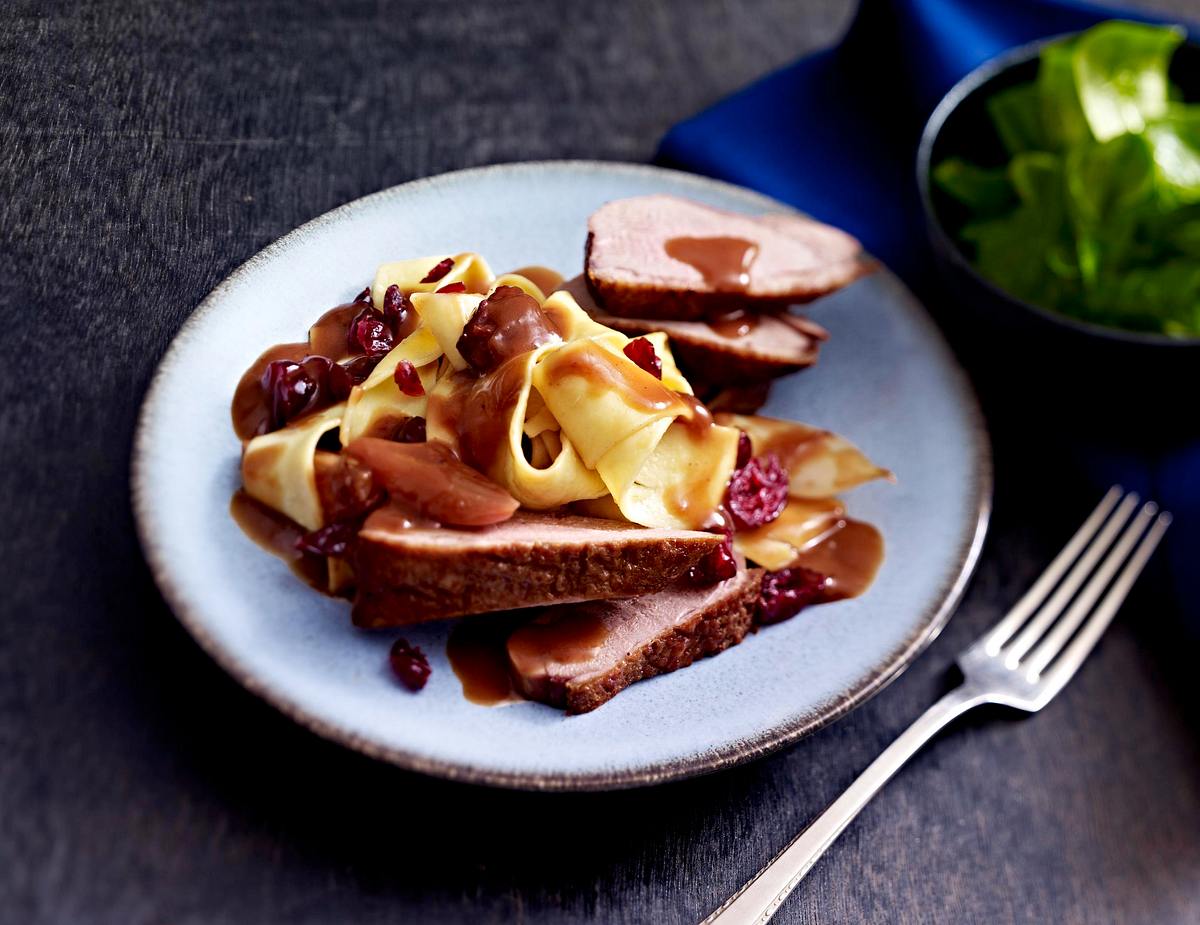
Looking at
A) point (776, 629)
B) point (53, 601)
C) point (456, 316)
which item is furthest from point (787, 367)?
point (53, 601)

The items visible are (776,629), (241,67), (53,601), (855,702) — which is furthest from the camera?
(241,67)

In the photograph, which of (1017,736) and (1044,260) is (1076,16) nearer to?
(1044,260)

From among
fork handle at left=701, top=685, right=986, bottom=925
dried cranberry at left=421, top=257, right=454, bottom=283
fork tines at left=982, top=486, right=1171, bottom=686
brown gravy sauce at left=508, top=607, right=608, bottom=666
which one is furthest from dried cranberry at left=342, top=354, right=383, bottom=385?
fork tines at left=982, top=486, right=1171, bottom=686

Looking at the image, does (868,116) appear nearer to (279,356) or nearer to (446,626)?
(279,356)

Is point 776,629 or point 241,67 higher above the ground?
point 241,67

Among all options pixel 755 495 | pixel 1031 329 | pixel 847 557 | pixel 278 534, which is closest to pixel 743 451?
pixel 755 495

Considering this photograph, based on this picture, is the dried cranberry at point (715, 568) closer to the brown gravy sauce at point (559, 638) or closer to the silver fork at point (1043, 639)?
the brown gravy sauce at point (559, 638)
